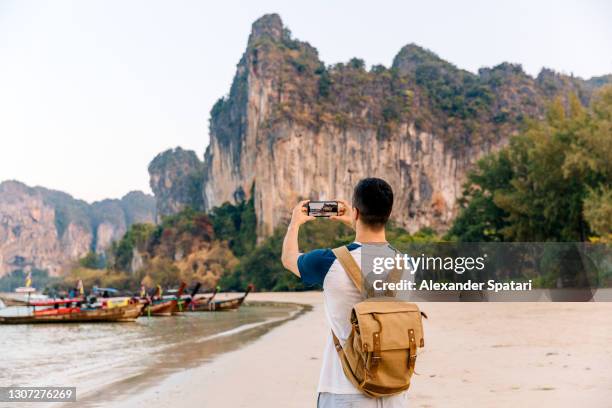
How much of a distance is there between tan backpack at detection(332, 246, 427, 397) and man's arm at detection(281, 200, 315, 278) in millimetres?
277

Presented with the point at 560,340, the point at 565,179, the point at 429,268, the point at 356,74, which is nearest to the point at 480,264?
the point at 429,268

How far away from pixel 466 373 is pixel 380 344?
604cm

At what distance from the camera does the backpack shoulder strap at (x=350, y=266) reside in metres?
2.52

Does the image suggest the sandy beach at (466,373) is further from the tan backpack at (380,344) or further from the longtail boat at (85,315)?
the longtail boat at (85,315)

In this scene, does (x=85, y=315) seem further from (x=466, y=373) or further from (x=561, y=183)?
(x=466, y=373)

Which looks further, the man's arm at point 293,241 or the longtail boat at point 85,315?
the longtail boat at point 85,315

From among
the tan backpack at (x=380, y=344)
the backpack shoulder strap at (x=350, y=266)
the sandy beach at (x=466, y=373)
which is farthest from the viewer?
the sandy beach at (x=466, y=373)

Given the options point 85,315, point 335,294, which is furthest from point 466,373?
point 85,315

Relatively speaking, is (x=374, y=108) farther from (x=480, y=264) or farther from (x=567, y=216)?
(x=480, y=264)

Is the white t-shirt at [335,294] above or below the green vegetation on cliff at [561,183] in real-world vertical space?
below

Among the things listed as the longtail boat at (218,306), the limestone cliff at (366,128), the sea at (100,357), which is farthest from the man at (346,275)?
the limestone cliff at (366,128)

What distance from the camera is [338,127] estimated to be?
93.9m

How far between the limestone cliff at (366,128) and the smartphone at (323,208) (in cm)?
8444

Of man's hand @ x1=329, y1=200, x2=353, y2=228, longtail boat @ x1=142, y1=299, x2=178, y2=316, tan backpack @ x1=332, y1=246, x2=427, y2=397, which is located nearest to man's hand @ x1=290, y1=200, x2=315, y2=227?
man's hand @ x1=329, y1=200, x2=353, y2=228
